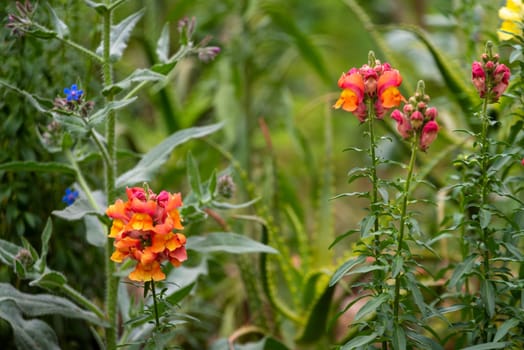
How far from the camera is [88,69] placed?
4.35 feet

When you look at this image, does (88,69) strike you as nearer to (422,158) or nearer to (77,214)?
(77,214)

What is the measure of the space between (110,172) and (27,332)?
312 millimetres

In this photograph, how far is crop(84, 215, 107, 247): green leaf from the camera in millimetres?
1151

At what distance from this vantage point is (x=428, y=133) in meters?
0.85

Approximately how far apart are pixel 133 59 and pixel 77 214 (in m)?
2.59

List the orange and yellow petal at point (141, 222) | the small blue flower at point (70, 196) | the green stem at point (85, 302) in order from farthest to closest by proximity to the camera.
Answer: the small blue flower at point (70, 196), the green stem at point (85, 302), the orange and yellow petal at point (141, 222)

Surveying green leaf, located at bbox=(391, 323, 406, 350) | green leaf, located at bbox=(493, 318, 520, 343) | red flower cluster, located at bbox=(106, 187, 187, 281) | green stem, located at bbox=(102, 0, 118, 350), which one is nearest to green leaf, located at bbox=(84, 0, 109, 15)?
green stem, located at bbox=(102, 0, 118, 350)

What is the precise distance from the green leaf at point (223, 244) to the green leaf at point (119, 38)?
0.36 metres

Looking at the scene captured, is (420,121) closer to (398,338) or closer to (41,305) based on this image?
(398,338)

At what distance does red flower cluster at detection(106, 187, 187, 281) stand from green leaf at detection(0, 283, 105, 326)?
0.99 ft

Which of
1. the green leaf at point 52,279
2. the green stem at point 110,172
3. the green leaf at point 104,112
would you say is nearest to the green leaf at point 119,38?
the green stem at point 110,172

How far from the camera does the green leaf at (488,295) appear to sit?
0.86m

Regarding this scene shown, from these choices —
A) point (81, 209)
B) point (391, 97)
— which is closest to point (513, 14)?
point (391, 97)

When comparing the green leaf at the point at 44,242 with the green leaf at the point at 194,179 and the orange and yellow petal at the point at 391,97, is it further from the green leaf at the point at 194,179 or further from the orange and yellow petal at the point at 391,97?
the orange and yellow petal at the point at 391,97
